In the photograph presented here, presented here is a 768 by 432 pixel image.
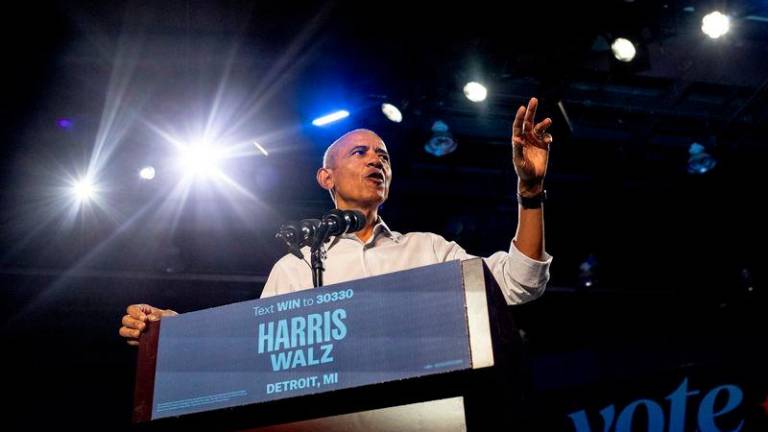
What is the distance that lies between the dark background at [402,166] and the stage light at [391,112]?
0.29ft

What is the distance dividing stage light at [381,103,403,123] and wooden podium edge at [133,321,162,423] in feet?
12.7

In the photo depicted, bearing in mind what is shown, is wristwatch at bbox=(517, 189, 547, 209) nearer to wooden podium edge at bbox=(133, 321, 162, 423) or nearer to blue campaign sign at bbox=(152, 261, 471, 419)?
blue campaign sign at bbox=(152, 261, 471, 419)

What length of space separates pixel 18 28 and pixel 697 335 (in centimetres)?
669

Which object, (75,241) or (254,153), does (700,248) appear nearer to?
(254,153)

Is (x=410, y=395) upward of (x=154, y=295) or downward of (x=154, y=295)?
downward

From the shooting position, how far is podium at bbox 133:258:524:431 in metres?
1.24

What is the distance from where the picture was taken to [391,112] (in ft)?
17.4

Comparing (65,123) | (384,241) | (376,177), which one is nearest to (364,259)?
(384,241)

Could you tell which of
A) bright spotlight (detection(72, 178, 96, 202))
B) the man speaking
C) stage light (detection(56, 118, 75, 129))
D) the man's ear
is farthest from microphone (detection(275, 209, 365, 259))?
bright spotlight (detection(72, 178, 96, 202))

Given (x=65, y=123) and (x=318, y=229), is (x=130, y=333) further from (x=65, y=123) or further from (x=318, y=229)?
(x=65, y=123)

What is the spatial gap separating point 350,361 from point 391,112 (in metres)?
4.15

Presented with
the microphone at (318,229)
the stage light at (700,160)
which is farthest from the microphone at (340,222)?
the stage light at (700,160)

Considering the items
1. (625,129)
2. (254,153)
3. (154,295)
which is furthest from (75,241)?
(625,129)

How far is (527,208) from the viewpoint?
74.0 inches
